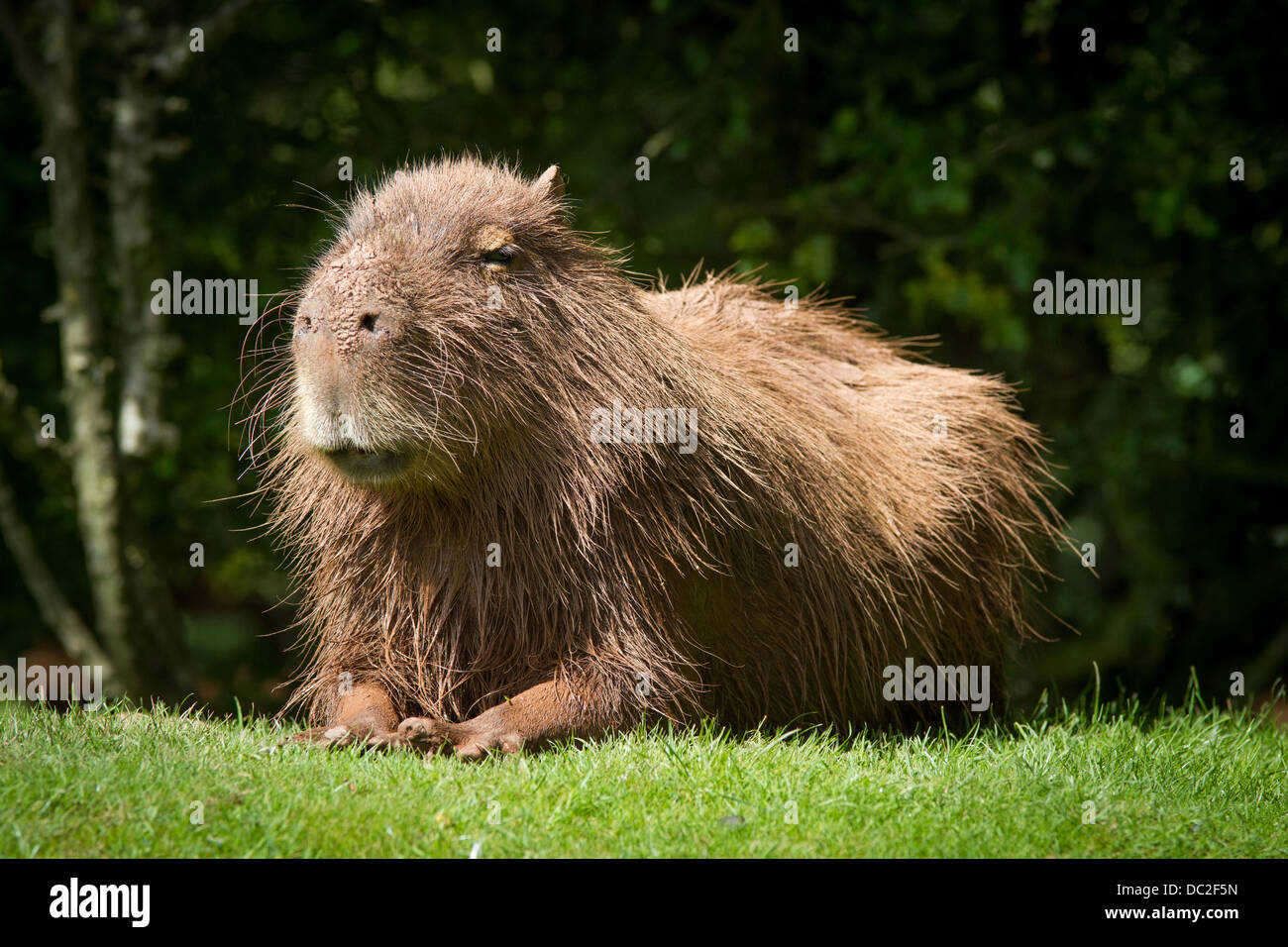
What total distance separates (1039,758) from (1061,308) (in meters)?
5.18

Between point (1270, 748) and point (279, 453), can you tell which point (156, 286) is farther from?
point (1270, 748)

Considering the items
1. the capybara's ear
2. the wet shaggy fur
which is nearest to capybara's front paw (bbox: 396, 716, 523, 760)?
the wet shaggy fur

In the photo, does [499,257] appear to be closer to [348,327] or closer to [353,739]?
[348,327]

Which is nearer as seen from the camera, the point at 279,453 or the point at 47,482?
the point at 279,453

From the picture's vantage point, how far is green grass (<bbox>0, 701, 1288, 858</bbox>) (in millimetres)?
3426

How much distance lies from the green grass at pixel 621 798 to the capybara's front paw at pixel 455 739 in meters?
0.06

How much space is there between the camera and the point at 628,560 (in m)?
4.28

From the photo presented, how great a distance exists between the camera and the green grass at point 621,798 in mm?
3426

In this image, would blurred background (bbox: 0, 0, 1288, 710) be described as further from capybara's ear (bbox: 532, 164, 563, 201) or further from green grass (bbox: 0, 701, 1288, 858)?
capybara's ear (bbox: 532, 164, 563, 201)

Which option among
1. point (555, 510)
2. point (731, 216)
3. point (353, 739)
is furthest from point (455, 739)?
point (731, 216)

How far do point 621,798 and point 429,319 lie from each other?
4.85 ft

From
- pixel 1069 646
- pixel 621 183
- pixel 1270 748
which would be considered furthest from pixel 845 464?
pixel 1069 646

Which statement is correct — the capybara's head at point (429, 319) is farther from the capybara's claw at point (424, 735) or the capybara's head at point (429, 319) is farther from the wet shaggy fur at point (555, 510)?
the capybara's claw at point (424, 735)

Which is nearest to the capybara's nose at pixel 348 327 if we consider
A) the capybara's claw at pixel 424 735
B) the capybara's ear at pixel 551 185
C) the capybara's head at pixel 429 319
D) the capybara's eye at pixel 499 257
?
the capybara's head at pixel 429 319
